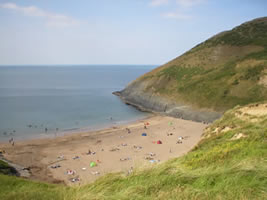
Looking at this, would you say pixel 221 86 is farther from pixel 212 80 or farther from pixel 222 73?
pixel 222 73

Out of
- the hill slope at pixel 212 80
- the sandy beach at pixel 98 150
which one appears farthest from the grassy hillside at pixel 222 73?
the sandy beach at pixel 98 150

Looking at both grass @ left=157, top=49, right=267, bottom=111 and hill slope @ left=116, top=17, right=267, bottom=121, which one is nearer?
grass @ left=157, top=49, right=267, bottom=111

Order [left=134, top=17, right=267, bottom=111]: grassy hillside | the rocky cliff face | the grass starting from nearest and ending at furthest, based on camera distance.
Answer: the rocky cliff face
the grass
[left=134, top=17, right=267, bottom=111]: grassy hillside

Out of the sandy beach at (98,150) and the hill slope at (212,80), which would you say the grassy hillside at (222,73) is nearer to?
the hill slope at (212,80)

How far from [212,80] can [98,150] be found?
43.9 metres

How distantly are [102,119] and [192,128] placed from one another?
23715 millimetres

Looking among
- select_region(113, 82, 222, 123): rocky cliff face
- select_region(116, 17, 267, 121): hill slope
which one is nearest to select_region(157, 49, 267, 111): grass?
select_region(116, 17, 267, 121): hill slope

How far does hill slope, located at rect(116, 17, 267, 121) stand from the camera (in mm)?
55250

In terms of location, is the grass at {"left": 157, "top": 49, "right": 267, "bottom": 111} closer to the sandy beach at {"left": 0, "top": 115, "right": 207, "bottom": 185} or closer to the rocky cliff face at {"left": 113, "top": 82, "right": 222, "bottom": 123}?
the rocky cliff face at {"left": 113, "top": 82, "right": 222, "bottom": 123}

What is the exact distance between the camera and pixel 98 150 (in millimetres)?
35281

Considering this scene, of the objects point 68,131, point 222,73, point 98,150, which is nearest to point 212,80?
point 222,73

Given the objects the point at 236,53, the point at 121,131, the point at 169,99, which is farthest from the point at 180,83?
the point at 121,131

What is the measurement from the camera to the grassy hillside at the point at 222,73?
55750 mm

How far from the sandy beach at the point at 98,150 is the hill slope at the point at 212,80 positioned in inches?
451
